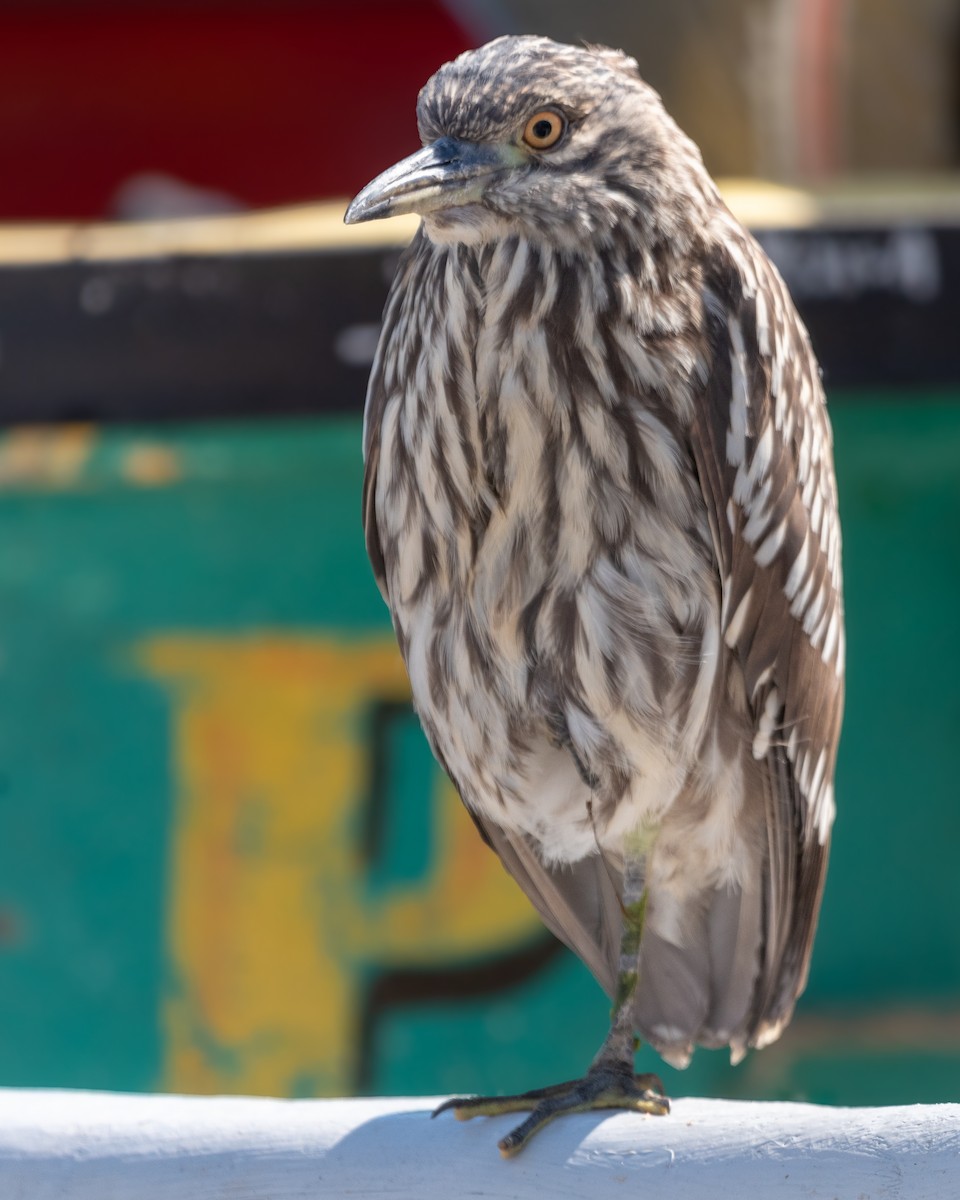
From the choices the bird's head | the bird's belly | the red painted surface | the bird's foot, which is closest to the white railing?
the bird's foot

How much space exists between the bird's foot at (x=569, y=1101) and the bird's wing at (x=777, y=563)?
40 cm

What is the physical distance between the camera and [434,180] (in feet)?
6.06

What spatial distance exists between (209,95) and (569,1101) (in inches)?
204

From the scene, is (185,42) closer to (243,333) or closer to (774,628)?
(243,333)

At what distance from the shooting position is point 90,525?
3.80 m

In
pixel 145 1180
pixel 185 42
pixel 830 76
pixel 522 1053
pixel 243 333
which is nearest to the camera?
pixel 145 1180

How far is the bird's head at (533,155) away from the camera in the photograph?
6.15 ft

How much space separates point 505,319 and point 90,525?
Result: 209 cm

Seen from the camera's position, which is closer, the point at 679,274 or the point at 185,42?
the point at 679,274

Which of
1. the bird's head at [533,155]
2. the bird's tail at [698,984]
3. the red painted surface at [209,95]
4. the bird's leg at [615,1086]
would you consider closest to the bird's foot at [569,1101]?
the bird's leg at [615,1086]

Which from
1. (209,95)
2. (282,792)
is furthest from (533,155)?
(209,95)

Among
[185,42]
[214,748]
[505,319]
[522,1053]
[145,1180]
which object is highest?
[185,42]

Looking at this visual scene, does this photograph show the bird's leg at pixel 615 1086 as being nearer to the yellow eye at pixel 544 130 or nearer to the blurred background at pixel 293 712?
the yellow eye at pixel 544 130

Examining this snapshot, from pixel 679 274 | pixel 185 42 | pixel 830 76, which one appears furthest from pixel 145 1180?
pixel 185 42
